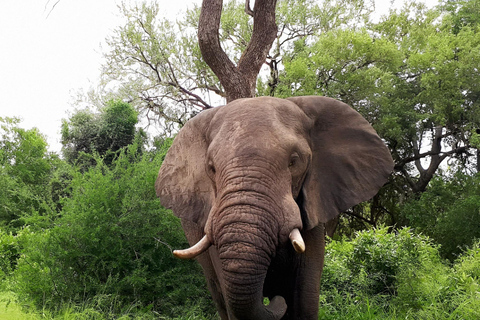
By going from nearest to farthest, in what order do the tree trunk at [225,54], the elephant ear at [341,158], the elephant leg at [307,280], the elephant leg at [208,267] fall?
the elephant ear at [341,158]
the elephant leg at [307,280]
the elephant leg at [208,267]
the tree trunk at [225,54]

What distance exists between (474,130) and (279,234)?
13688 mm

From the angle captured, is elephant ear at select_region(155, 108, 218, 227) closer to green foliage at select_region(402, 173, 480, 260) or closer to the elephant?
the elephant

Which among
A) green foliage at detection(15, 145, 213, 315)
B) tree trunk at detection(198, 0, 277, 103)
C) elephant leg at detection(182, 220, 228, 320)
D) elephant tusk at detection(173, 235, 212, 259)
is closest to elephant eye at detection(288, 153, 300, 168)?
elephant tusk at detection(173, 235, 212, 259)

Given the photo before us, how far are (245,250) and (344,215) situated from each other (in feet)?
64.1

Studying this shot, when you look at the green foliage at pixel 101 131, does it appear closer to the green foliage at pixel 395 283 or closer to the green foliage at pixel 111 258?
the green foliage at pixel 111 258

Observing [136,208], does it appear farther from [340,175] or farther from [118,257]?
[340,175]

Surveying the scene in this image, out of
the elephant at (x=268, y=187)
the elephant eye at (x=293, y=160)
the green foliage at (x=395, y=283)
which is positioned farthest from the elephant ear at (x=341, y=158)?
the green foliage at (x=395, y=283)

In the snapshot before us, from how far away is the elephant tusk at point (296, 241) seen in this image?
2.90 metres

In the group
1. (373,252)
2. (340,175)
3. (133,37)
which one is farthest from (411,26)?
(340,175)

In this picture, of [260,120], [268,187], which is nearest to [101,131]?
[260,120]

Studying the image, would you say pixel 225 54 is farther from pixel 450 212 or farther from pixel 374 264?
pixel 450 212

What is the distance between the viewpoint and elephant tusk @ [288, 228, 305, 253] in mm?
2898

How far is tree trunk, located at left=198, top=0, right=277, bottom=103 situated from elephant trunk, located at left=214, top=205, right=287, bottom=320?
19.1 feet

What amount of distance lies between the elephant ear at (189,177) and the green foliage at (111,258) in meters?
2.52
